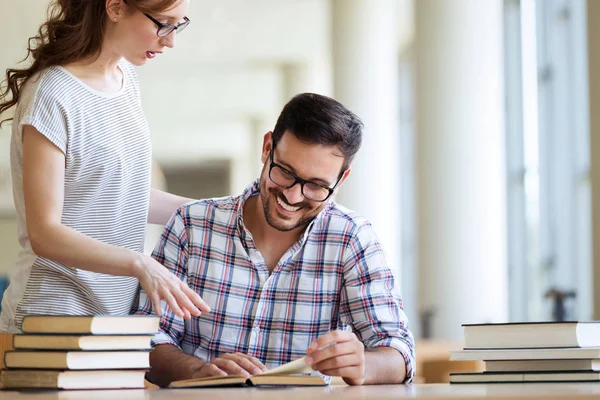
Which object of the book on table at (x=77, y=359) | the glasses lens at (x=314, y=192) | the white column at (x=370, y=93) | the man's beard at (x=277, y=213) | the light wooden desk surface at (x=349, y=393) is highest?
the white column at (x=370, y=93)

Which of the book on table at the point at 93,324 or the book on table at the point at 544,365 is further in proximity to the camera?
→ the book on table at the point at 544,365

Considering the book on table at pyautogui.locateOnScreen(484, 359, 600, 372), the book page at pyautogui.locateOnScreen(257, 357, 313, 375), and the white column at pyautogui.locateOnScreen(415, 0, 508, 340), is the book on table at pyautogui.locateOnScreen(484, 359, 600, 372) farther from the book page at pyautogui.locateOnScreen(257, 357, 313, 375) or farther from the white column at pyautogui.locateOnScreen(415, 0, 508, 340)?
the white column at pyautogui.locateOnScreen(415, 0, 508, 340)

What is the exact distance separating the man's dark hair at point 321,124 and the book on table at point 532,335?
0.54 meters

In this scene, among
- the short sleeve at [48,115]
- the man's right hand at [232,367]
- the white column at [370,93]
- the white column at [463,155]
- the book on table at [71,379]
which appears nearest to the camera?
the book on table at [71,379]

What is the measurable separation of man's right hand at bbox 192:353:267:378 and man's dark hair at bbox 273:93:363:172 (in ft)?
1.62

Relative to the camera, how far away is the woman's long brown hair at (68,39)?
206 cm

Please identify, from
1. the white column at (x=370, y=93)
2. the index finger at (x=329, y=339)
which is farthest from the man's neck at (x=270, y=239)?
the white column at (x=370, y=93)

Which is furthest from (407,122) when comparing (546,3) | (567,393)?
(567,393)

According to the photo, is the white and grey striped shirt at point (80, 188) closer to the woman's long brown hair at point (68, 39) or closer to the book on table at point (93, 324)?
the woman's long brown hair at point (68, 39)

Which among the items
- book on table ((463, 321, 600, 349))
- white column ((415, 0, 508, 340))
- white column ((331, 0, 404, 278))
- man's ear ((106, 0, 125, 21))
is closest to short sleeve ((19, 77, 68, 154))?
man's ear ((106, 0, 125, 21))

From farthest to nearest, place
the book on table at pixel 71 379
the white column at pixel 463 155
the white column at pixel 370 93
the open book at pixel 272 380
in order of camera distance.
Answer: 1. the white column at pixel 370 93
2. the white column at pixel 463 155
3. the open book at pixel 272 380
4. the book on table at pixel 71 379

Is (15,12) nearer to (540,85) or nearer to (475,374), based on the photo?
(540,85)

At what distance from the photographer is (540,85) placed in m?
6.94

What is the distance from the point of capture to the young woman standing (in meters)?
1.97
